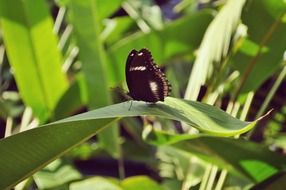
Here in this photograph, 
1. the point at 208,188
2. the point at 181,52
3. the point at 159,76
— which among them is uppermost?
the point at 159,76

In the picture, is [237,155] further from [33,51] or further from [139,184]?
[33,51]

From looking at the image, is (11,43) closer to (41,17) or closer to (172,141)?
(41,17)

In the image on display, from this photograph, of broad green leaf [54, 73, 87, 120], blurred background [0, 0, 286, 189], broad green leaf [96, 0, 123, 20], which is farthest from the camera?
broad green leaf [96, 0, 123, 20]

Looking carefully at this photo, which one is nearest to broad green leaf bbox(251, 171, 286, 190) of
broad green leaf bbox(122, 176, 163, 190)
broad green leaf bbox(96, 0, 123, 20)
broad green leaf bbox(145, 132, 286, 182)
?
broad green leaf bbox(145, 132, 286, 182)

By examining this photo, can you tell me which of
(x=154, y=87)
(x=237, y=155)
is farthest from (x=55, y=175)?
(x=154, y=87)

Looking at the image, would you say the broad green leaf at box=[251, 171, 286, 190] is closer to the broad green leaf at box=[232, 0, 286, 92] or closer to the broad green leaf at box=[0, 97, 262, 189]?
the broad green leaf at box=[232, 0, 286, 92]

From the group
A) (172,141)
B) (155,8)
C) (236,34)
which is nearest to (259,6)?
(236,34)

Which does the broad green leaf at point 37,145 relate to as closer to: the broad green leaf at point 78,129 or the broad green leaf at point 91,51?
the broad green leaf at point 78,129

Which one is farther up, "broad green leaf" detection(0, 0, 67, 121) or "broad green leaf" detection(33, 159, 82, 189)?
"broad green leaf" detection(0, 0, 67, 121)
